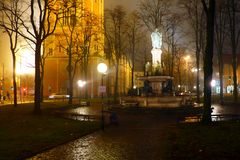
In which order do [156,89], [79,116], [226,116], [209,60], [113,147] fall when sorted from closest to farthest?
[113,147] → [209,60] → [226,116] → [79,116] → [156,89]

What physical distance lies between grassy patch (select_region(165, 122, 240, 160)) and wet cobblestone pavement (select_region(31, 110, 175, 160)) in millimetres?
591

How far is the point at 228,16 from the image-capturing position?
161ft

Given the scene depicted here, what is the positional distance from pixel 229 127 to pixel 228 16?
1231 inches

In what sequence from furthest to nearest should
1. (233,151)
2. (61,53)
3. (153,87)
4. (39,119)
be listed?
(61,53) < (153,87) < (39,119) < (233,151)

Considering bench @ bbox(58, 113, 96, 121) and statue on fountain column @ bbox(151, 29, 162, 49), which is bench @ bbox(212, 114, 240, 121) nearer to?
bench @ bbox(58, 113, 96, 121)

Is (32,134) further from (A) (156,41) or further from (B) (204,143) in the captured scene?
(A) (156,41)

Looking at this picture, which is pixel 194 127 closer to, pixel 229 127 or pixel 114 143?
pixel 229 127

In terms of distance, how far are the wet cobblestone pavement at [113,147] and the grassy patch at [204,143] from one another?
1.94 ft

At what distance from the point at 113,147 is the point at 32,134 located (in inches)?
231

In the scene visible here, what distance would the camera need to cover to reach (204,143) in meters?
15.5

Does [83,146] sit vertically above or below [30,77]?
below

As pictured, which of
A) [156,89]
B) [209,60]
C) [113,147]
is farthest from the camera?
[156,89]

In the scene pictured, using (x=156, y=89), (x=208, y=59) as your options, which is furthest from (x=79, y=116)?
(x=156, y=89)

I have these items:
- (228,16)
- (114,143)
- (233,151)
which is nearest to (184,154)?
(233,151)
